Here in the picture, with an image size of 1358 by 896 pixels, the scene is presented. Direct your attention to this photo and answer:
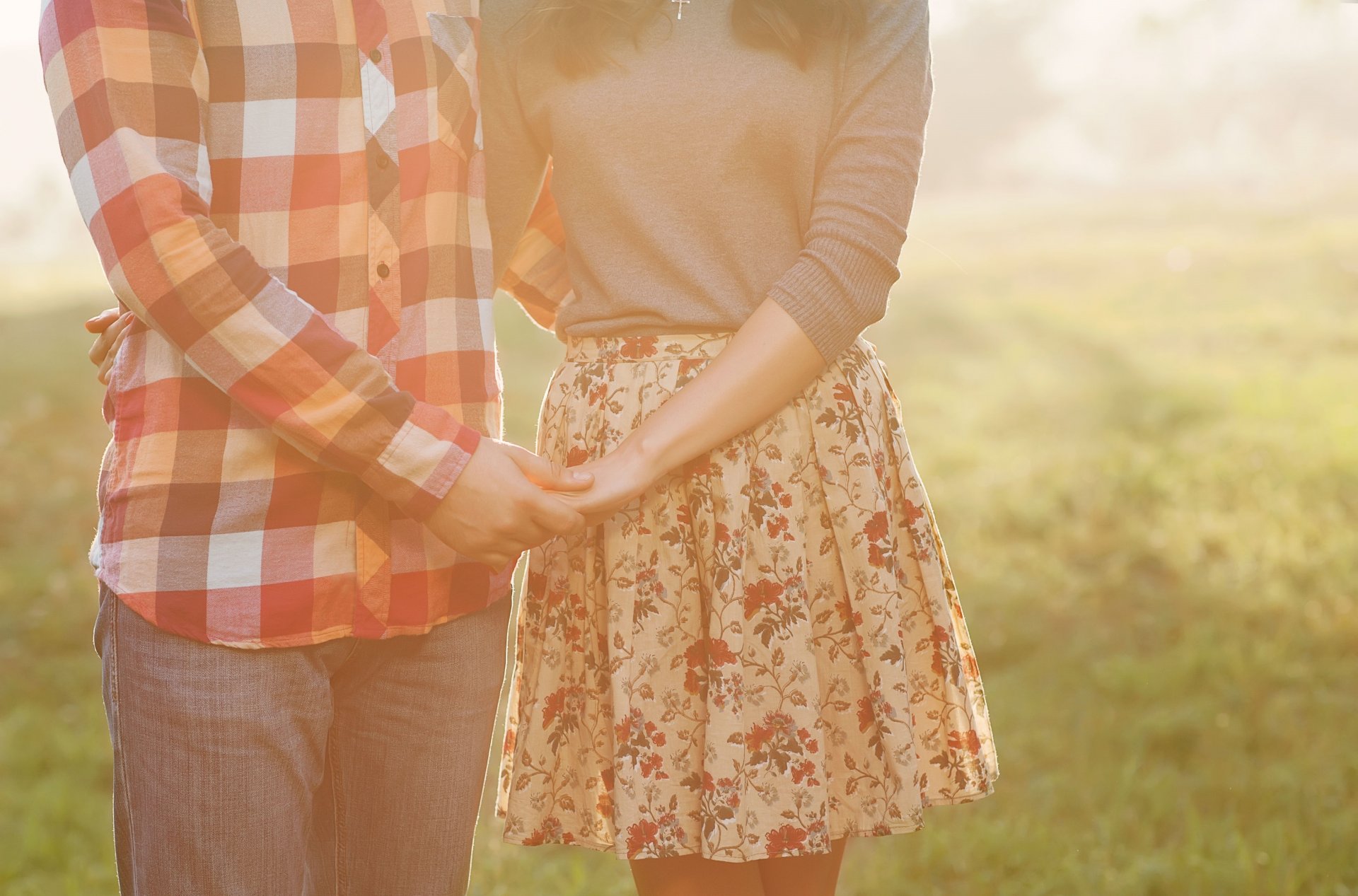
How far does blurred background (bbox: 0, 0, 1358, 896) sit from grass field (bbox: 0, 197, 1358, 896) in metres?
0.01

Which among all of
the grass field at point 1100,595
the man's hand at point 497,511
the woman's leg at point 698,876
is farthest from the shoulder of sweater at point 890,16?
the grass field at point 1100,595

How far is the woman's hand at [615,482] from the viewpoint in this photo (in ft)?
5.23

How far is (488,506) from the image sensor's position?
150 centimetres

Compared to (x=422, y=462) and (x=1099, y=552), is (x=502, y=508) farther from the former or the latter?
(x=1099, y=552)

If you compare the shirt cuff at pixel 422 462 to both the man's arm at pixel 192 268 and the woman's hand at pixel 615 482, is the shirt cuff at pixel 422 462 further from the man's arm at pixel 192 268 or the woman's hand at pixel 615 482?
the woman's hand at pixel 615 482

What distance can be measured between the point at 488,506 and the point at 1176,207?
1301 cm

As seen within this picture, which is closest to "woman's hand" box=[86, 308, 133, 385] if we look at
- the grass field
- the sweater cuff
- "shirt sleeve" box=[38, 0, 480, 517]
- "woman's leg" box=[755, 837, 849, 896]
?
"shirt sleeve" box=[38, 0, 480, 517]

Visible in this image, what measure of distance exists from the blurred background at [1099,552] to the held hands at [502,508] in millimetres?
713

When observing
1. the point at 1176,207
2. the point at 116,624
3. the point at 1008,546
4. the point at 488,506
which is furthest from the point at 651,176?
the point at 1176,207

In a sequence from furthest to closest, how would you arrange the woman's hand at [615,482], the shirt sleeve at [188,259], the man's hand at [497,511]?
1. the woman's hand at [615,482]
2. the man's hand at [497,511]
3. the shirt sleeve at [188,259]

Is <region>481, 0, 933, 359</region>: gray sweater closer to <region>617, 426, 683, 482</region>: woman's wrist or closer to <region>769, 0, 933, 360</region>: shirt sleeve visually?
<region>769, 0, 933, 360</region>: shirt sleeve

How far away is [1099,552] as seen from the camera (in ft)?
15.9

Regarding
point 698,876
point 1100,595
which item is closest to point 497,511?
point 698,876

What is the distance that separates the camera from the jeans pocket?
166cm
